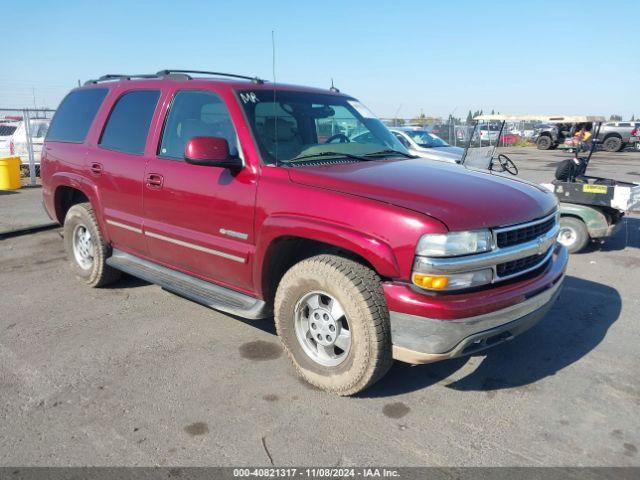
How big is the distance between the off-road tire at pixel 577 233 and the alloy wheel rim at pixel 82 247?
5922 millimetres

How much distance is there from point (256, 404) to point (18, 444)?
4.30ft

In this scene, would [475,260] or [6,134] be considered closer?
[475,260]

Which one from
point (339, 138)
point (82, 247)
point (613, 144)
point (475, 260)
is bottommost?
point (613, 144)

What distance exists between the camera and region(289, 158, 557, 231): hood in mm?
2953

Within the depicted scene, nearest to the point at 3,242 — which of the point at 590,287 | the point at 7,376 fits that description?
the point at 7,376

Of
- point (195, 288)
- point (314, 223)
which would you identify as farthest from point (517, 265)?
point (195, 288)

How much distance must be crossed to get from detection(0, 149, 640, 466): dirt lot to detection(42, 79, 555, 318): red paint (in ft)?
2.11

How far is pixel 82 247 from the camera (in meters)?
5.56

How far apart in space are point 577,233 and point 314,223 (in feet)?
17.0

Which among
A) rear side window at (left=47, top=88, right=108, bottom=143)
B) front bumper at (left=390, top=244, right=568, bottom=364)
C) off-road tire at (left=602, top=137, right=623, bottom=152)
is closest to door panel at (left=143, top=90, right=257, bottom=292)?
front bumper at (left=390, top=244, right=568, bottom=364)

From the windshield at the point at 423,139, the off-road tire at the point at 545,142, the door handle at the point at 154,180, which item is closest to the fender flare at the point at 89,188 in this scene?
the door handle at the point at 154,180

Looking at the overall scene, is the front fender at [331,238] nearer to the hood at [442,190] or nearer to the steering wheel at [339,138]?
the hood at [442,190]

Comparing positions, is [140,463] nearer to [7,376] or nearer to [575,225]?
[7,376]

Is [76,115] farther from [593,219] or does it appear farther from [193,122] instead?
[593,219]
